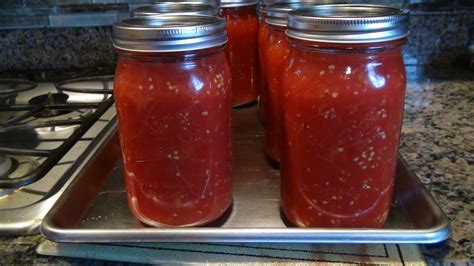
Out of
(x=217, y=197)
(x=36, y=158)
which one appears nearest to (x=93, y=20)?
(x=36, y=158)

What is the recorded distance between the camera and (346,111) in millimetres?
410

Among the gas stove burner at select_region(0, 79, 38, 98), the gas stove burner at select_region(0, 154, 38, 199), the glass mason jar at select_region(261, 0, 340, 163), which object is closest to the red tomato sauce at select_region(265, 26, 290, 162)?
the glass mason jar at select_region(261, 0, 340, 163)

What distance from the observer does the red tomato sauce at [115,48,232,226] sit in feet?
1.41

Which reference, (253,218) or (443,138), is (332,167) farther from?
(443,138)

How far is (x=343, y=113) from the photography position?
0.41 metres

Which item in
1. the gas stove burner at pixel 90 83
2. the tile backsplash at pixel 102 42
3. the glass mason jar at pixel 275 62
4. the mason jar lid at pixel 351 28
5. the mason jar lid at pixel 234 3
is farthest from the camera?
the tile backsplash at pixel 102 42

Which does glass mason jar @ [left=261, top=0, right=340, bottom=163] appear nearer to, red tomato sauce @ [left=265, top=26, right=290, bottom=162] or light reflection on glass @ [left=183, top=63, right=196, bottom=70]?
red tomato sauce @ [left=265, top=26, right=290, bottom=162]

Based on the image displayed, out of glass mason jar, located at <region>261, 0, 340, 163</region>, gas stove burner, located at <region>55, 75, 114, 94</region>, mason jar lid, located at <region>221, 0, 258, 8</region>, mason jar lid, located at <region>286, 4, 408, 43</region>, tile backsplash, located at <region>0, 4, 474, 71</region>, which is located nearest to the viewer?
mason jar lid, located at <region>286, 4, 408, 43</region>

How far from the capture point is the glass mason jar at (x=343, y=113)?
0.40 m

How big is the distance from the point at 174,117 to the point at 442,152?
1.31 feet

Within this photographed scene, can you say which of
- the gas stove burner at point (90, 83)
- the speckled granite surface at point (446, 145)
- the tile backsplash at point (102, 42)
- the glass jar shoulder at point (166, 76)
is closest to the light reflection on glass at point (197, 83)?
the glass jar shoulder at point (166, 76)

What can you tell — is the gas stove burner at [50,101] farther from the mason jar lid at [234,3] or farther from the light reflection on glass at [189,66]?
the light reflection on glass at [189,66]

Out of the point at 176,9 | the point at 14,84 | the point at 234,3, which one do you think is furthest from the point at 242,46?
the point at 14,84

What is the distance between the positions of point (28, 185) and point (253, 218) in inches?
11.0
